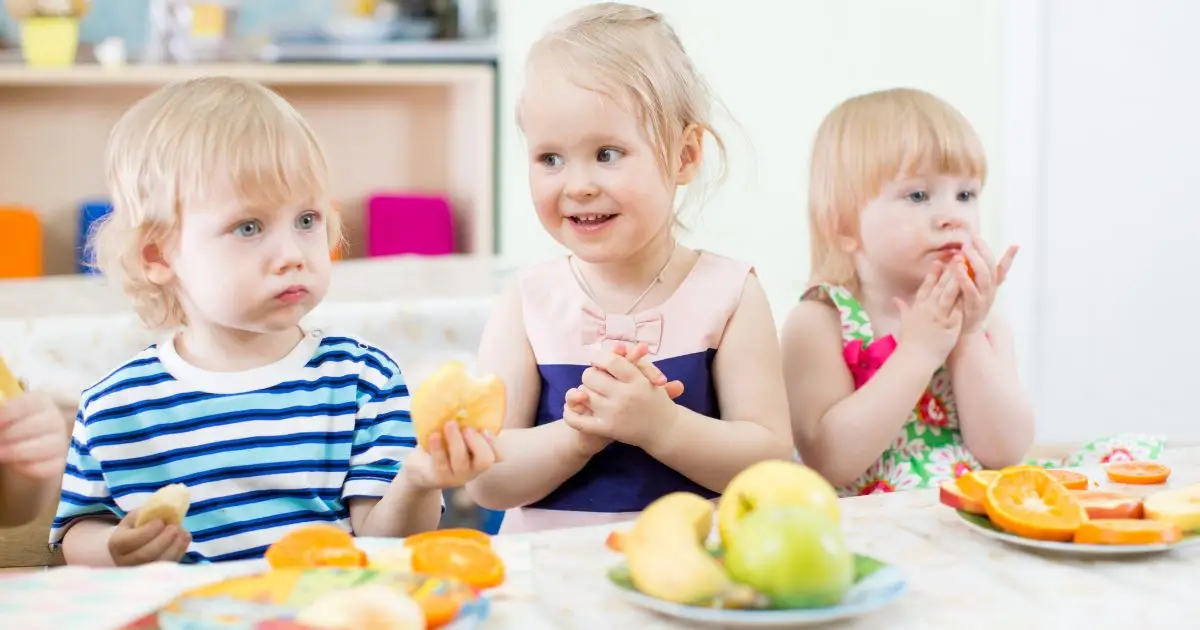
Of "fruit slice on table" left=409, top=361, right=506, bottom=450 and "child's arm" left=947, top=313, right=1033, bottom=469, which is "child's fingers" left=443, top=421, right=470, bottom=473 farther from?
"child's arm" left=947, top=313, right=1033, bottom=469

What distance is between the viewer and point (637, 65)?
1243 millimetres

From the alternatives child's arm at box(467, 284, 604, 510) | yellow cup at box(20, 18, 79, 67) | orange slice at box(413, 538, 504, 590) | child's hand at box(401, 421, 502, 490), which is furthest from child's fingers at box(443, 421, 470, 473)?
yellow cup at box(20, 18, 79, 67)

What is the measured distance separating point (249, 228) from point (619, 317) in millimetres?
369

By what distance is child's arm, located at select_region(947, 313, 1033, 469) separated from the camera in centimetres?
142

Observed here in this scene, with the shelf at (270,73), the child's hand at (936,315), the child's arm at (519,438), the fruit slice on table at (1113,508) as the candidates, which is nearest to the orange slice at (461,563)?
the child's arm at (519,438)

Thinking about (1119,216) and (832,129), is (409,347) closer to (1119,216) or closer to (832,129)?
(832,129)

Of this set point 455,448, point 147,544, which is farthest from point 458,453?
point 147,544

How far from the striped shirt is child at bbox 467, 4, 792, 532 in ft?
0.46

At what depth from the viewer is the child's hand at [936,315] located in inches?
53.4

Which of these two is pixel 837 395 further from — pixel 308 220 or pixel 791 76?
pixel 791 76

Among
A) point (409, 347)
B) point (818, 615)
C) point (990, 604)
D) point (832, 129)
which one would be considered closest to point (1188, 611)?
point (990, 604)

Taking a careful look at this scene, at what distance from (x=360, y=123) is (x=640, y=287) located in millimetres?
2393

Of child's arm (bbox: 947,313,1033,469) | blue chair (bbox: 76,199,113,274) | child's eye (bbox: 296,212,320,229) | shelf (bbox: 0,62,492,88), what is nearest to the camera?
child's eye (bbox: 296,212,320,229)

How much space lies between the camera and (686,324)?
4.28ft
